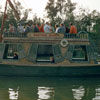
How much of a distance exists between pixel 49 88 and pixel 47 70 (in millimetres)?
2316

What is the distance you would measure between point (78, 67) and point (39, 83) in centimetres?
243

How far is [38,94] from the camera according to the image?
1153 cm

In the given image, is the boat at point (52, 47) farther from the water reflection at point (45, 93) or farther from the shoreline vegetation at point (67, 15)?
the shoreline vegetation at point (67, 15)

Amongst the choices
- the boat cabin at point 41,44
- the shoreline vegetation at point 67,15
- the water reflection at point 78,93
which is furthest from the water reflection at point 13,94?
the shoreline vegetation at point 67,15

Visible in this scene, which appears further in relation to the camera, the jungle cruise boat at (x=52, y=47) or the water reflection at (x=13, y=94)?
the jungle cruise boat at (x=52, y=47)

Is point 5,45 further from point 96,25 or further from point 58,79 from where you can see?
point 96,25

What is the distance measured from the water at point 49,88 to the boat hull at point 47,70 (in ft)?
0.89

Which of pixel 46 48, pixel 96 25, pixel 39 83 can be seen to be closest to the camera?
pixel 39 83

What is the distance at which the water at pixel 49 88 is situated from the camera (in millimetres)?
11203

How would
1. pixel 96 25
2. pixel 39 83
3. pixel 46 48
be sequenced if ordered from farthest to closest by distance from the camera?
pixel 96 25 → pixel 46 48 → pixel 39 83

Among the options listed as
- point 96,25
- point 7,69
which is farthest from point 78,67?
point 96,25

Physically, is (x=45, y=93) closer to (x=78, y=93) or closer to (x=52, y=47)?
(x=78, y=93)

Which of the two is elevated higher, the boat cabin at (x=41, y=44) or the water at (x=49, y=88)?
the boat cabin at (x=41, y=44)

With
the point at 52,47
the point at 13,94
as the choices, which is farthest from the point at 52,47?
the point at 13,94
